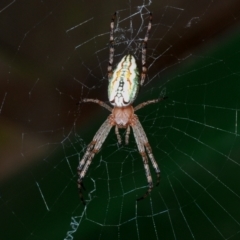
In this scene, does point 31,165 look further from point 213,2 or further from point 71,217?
point 213,2

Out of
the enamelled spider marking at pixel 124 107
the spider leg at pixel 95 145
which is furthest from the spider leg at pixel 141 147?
the spider leg at pixel 95 145

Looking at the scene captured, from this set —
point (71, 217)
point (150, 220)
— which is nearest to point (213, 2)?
point (150, 220)

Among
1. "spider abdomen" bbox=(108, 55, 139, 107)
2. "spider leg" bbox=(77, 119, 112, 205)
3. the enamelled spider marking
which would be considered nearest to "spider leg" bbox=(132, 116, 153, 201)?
the enamelled spider marking

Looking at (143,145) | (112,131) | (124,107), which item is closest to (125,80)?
(124,107)

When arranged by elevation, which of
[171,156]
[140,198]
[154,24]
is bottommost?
[140,198]

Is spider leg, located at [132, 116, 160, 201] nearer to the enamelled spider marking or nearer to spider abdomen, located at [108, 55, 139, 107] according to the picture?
the enamelled spider marking

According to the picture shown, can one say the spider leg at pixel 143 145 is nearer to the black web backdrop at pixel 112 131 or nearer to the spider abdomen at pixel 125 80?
the black web backdrop at pixel 112 131
